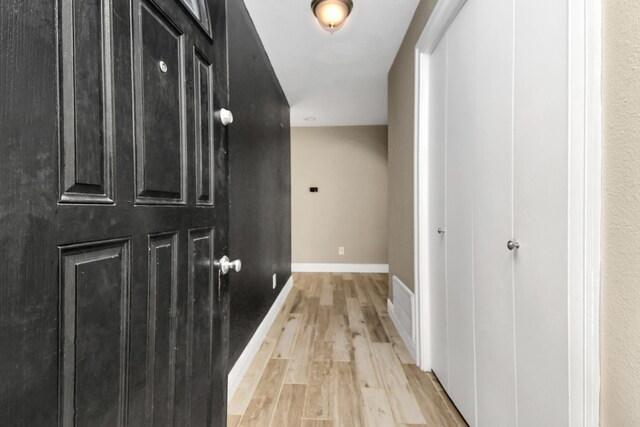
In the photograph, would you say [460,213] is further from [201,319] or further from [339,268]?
[339,268]

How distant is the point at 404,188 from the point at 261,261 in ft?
4.28

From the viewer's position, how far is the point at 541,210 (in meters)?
0.87

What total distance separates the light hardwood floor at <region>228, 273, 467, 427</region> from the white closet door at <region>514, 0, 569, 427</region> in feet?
2.34

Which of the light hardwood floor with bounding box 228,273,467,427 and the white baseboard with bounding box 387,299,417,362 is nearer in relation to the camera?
the light hardwood floor with bounding box 228,273,467,427

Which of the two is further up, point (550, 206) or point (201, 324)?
point (550, 206)

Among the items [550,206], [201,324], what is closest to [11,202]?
[201,324]

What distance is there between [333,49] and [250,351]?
8.04 feet

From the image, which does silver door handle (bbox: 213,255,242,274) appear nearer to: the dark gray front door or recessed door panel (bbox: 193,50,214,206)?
the dark gray front door

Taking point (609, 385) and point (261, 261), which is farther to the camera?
point (261, 261)

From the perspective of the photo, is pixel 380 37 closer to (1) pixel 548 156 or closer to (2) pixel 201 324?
(1) pixel 548 156

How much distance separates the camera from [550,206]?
0.83 meters

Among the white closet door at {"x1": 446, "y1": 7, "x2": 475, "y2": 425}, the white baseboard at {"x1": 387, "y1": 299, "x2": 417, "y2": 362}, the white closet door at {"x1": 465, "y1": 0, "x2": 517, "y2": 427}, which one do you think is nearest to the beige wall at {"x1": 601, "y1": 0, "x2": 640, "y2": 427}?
the white closet door at {"x1": 465, "y1": 0, "x2": 517, "y2": 427}

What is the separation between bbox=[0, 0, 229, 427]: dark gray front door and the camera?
42cm

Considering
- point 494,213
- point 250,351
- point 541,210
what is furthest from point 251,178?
point 541,210
